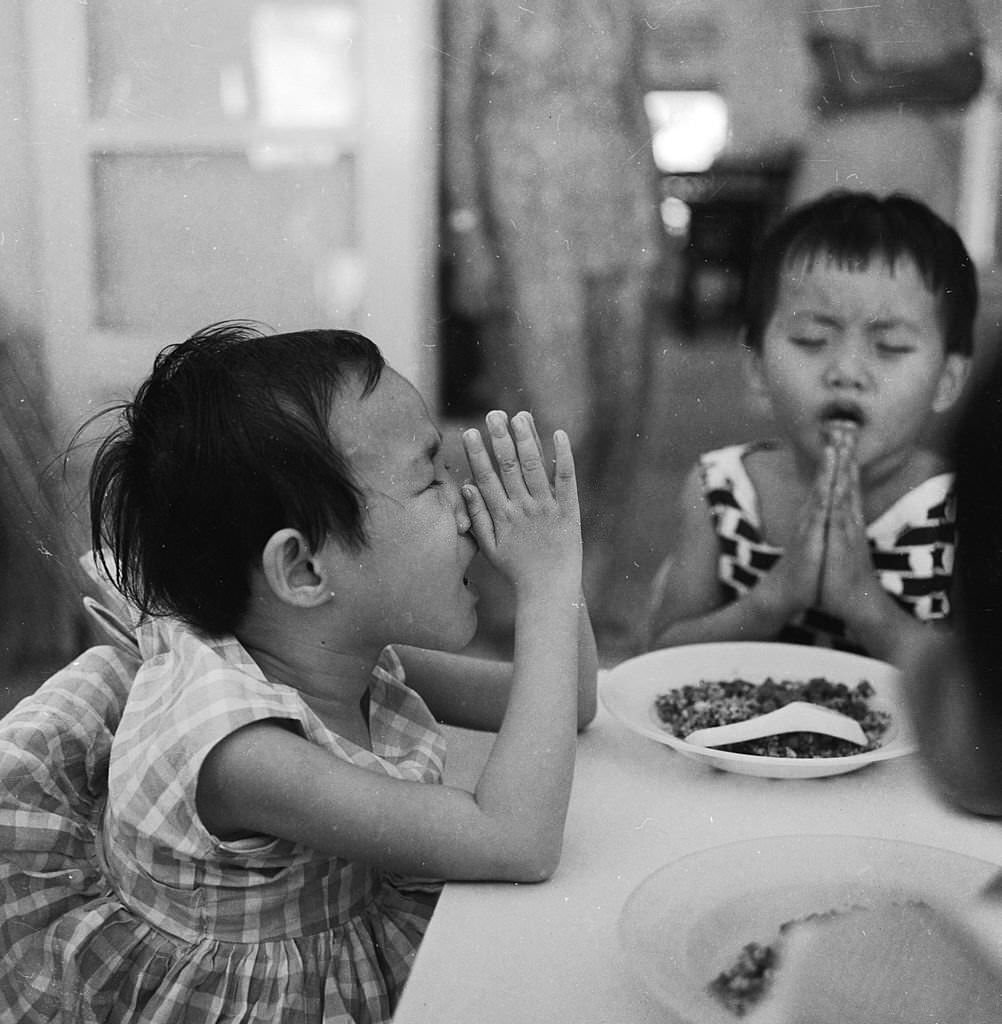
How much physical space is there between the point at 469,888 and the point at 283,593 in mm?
214

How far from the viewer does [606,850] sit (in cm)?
69

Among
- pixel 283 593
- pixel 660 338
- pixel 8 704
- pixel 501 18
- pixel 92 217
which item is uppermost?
pixel 501 18

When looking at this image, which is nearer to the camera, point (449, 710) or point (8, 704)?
point (449, 710)

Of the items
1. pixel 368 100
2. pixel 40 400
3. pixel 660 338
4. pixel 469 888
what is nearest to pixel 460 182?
pixel 368 100

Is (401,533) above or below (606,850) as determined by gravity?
above

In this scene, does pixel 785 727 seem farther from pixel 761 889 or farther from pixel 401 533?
pixel 401 533

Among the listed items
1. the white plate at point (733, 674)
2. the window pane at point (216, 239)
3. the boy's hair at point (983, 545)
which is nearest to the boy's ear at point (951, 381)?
the boy's hair at point (983, 545)

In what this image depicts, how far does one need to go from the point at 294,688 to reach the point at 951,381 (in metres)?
0.77

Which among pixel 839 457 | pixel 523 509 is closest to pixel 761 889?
pixel 523 509

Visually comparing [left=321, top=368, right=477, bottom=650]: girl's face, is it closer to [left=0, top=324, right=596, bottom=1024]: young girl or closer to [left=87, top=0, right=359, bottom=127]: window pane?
[left=0, top=324, right=596, bottom=1024]: young girl

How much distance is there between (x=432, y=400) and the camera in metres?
1.01

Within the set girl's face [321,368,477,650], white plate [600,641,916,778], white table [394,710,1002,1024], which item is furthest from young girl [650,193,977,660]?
girl's face [321,368,477,650]

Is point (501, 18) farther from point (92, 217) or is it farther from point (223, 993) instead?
point (223, 993)

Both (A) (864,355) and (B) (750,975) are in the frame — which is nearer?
(B) (750,975)
